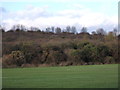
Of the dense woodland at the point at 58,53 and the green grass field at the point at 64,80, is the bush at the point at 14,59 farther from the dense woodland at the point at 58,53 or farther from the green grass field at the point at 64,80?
the green grass field at the point at 64,80

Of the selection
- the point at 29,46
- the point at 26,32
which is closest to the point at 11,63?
the point at 29,46

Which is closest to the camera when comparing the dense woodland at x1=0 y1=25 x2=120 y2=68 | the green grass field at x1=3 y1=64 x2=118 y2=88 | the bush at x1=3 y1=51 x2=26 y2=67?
the green grass field at x1=3 y1=64 x2=118 y2=88

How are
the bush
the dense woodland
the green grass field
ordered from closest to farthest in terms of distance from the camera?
the green grass field → the bush → the dense woodland

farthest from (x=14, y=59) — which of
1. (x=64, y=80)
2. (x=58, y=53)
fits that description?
(x=64, y=80)

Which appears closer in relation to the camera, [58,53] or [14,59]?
[14,59]

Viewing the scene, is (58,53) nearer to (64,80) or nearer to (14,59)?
(14,59)

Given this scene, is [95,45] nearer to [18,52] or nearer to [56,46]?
[56,46]

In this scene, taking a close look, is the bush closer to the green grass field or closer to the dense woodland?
the dense woodland

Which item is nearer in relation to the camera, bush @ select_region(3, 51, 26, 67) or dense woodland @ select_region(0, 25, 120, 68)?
bush @ select_region(3, 51, 26, 67)

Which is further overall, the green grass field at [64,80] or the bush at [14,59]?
the bush at [14,59]

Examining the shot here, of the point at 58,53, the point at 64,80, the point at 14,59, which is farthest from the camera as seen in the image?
the point at 58,53

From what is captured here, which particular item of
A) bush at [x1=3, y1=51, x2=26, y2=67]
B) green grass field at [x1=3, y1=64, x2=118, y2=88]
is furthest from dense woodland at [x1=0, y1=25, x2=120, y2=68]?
green grass field at [x1=3, y1=64, x2=118, y2=88]

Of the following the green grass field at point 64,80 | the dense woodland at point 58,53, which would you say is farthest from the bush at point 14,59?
the green grass field at point 64,80

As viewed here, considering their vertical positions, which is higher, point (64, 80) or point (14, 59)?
point (64, 80)
